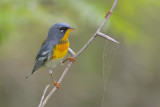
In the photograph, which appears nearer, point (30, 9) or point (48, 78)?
point (30, 9)

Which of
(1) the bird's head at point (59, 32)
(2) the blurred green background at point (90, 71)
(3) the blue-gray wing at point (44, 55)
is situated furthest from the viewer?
(2) the blurred green background at point (90, 71)

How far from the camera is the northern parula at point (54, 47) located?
3.57 metres

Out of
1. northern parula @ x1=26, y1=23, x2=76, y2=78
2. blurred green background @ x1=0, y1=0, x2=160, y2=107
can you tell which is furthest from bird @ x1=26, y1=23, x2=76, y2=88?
blurred green background @ x1=0, y1=0, x2=160, y2=107

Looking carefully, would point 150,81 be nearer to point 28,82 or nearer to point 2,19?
point 28,82

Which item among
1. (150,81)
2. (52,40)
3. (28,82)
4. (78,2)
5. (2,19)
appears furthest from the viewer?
(150,81)

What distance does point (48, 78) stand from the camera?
634 centimetres

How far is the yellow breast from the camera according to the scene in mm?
3574

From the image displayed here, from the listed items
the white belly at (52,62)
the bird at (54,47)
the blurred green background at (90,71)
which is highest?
the bird at (54,47)

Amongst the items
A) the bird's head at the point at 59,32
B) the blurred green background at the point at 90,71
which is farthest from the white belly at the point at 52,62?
the blurred green background at the point at 90,71

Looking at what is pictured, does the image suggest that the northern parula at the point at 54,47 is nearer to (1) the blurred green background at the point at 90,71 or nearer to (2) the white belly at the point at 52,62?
(2) the white belly at the point at 52,62

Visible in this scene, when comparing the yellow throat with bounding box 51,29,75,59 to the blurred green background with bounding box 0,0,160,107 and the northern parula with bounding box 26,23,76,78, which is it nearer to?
the northern parula with bounding box 26,23,76,78

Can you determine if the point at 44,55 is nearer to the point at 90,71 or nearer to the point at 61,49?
the point at 61,49

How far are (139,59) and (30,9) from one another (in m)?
2.91

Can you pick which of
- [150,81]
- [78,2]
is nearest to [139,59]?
[150,81]
